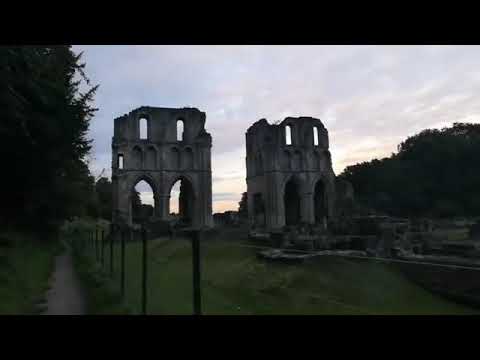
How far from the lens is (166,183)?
33.5 meters

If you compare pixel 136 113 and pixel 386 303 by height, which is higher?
pixel 136 113

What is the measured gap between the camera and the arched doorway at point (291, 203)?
38.2 m

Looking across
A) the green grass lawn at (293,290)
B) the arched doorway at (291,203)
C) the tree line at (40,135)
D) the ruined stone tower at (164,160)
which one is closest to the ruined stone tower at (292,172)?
the arched doorway at (291,203)

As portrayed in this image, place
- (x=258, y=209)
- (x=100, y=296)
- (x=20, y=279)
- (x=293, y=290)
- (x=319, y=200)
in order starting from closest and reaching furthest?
(x=100, y=296)
(x=20, y=279)
(x=293, y=290)
(x=258, y=209)
(x=319, y=200)

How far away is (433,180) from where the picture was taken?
42219 millimetres

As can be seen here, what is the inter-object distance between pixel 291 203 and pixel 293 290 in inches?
1239

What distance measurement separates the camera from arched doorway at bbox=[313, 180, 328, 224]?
37969mm

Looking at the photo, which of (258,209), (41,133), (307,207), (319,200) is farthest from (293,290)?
(319,200)

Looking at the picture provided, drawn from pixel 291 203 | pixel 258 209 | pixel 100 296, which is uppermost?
pixel 291 203

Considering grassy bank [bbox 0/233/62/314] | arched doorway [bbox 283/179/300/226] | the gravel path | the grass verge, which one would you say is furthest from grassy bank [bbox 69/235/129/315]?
arched doorway [bbox 283/179/300/226]

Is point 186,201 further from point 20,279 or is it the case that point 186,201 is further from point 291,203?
point 20,279
